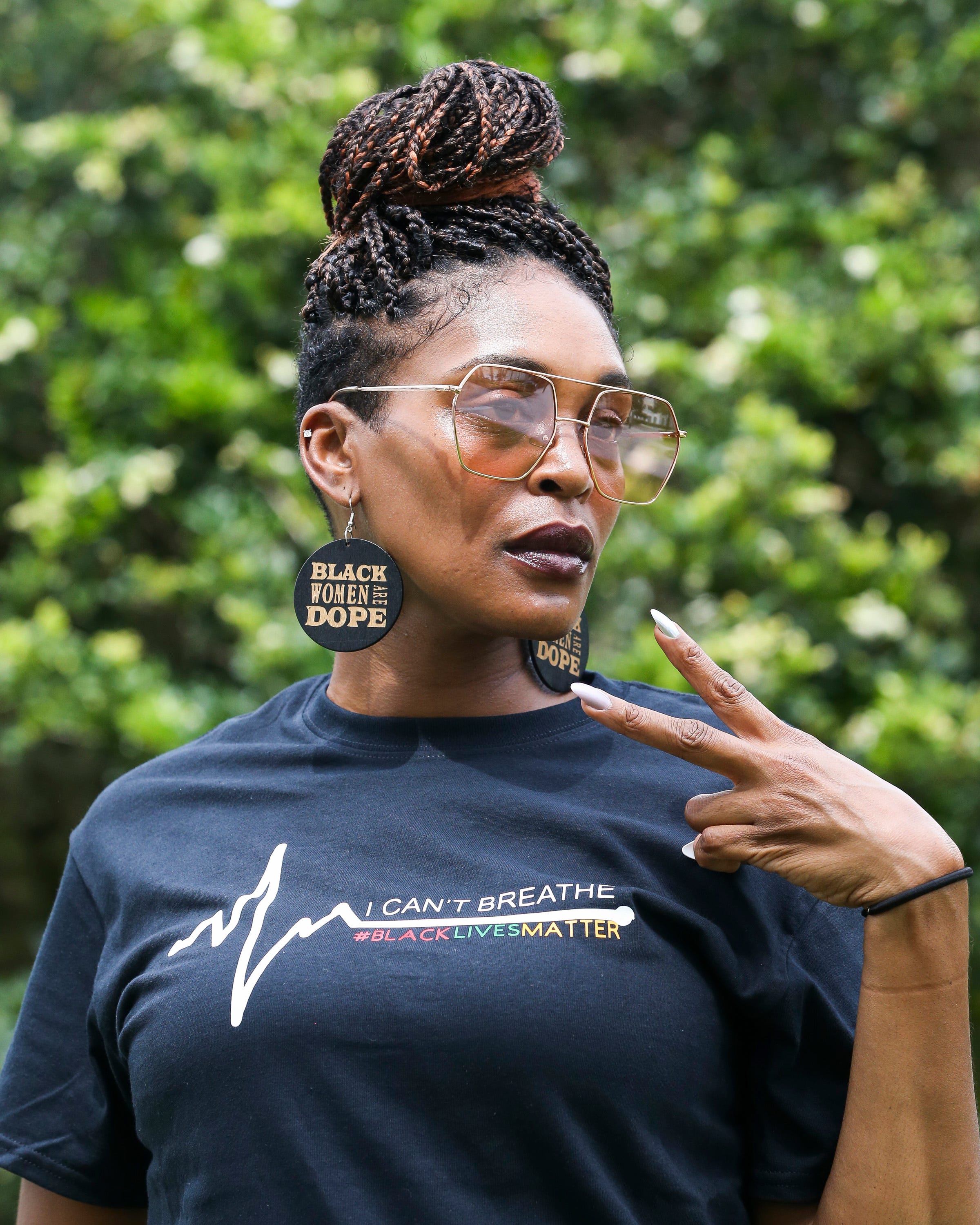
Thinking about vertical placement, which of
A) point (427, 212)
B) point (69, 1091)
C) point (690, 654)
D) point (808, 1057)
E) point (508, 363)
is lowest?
point (69, 1091)

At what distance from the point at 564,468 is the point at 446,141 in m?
0.54

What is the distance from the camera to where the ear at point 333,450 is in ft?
6.27

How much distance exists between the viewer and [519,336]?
70.4 inches

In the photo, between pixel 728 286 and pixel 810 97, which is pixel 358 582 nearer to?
pixel 728 286

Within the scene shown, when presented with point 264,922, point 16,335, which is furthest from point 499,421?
point 16,335

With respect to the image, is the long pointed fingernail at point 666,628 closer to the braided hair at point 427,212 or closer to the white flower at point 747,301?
the braided hair at point 427,212

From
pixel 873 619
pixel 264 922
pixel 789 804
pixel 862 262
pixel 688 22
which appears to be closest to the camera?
→ pixel 789 804

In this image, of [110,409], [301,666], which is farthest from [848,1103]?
[110,409]

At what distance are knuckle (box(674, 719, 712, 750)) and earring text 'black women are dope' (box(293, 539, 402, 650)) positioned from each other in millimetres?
496

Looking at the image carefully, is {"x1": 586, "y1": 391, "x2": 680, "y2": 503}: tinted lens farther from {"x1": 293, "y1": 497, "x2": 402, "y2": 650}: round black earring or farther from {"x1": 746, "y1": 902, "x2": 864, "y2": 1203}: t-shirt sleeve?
{"x1": 746, "y1": 902, "x2": 864, "y2": 1203}: t-shirt sleeve

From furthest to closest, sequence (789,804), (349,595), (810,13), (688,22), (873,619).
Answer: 1. (688,22)
2. (810,13)
3. (873,619)
4. (349,595)
5. (789,804)

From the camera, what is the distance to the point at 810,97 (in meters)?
5.05

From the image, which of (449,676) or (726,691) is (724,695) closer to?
(726,691)

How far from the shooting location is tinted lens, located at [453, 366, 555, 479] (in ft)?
5.74
